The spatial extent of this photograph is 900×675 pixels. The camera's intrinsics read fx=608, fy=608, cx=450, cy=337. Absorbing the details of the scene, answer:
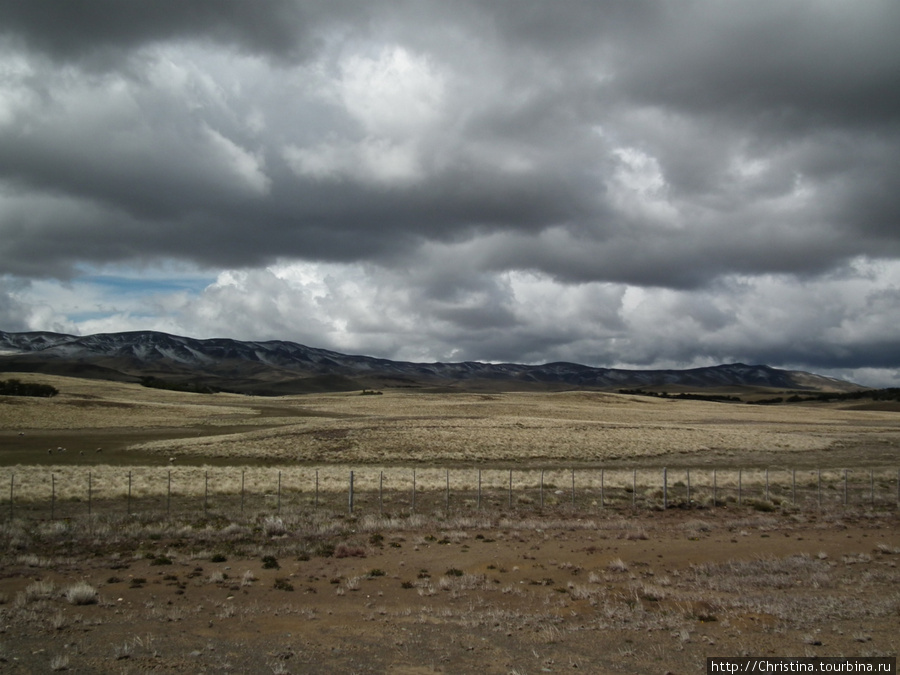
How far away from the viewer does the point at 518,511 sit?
1168 inches

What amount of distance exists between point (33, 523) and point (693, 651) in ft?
83.6

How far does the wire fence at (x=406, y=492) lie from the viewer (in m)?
29.8

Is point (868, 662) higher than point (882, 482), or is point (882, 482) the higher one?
point (868, 662)

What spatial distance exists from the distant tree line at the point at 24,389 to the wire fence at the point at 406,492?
84.4 meters

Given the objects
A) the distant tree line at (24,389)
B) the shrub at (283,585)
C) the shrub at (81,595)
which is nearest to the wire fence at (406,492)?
the shrub at (283,585)

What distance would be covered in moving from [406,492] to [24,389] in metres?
107

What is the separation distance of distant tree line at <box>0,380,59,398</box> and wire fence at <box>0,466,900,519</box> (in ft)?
277

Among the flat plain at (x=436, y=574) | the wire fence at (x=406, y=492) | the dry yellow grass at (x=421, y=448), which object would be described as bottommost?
the dry yellow grass at (x=421, y=448)

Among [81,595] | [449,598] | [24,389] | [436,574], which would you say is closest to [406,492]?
[436,574]

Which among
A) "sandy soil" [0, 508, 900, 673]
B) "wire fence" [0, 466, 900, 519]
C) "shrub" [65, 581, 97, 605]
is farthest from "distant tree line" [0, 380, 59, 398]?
"shrub" [65, 581, 97, 605]

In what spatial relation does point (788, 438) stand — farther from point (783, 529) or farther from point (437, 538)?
point (437, 538)

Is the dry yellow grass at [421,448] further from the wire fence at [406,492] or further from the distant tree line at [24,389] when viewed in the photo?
the distant tree line at [24,389]

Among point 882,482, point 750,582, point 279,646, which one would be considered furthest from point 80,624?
point 882,482

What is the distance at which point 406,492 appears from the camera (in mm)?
35375
